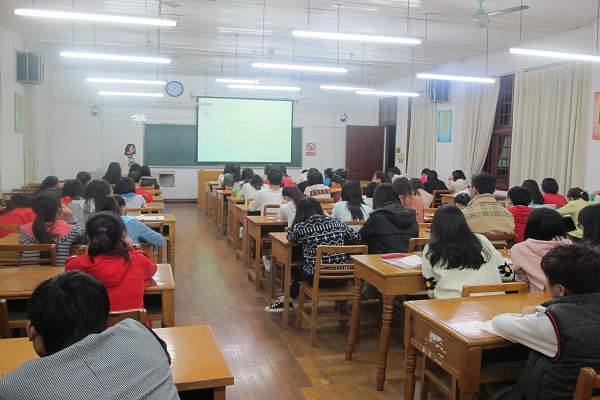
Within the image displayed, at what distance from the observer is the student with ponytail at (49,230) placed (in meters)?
3.76

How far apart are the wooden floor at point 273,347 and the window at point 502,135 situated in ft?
19.3

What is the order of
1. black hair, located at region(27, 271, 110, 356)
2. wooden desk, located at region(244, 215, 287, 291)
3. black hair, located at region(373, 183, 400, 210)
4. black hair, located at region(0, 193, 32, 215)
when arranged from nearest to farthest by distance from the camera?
black hair, located at region(27, 271, 110, 356)
black hair, located at region(373, 183, 400, 210)
black hair, located at region(0, 193, 32, 215)
wooden desk, located at region(244, 215, 287, 291)

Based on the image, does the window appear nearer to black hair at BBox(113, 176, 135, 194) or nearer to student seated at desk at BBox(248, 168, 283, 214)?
student seated at desk at BBox(248, 168, 283, 214)

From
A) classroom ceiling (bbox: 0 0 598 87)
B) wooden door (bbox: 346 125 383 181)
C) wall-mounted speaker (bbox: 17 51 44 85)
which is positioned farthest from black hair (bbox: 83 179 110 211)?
wooden door (bbox: 346 125 383 181)

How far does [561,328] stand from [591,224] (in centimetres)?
178

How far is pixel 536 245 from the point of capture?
3.16m

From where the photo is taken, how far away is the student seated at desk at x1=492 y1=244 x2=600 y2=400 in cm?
195

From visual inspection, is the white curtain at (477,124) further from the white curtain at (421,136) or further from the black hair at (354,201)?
the black hair at (354,201)

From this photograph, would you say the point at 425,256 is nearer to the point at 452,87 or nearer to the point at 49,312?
the point at 49,312

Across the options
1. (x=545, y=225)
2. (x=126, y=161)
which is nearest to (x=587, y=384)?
(x=545, y=225)

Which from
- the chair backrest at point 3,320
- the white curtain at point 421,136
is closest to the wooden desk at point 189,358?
the chair backrest at point 3,320

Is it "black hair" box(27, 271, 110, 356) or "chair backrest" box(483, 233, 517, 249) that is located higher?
"black hair" box(27, 271, 110, 356)

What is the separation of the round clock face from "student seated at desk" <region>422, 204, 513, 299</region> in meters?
11.6

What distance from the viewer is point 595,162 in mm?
7789
